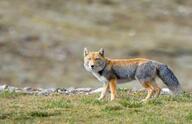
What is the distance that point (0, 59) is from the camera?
38.7m

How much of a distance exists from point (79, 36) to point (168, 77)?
82.2 ft

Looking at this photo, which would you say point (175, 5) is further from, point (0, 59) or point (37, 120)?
point (37, 120)

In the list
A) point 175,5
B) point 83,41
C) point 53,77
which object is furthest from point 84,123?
point 175,5

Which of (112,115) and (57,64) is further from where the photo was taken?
(57,64)

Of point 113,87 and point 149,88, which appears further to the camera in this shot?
point 149,88

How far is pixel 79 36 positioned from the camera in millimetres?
42625

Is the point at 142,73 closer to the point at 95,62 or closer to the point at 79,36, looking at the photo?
the point at 95,62

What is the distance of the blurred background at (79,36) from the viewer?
37.9m

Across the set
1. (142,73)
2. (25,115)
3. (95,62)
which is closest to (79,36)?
(95,62)

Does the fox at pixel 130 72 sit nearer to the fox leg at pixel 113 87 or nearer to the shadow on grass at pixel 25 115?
the fox leg at pixel 113 87

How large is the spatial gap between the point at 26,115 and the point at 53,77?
853 inches

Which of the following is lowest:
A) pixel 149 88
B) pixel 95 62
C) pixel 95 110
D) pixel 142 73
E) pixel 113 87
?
pixel 95 110

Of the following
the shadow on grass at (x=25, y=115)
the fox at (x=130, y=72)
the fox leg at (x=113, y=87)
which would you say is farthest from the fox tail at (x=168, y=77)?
the shadow on grass at (x=25, y=115)

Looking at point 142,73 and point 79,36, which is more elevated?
point 79,36
